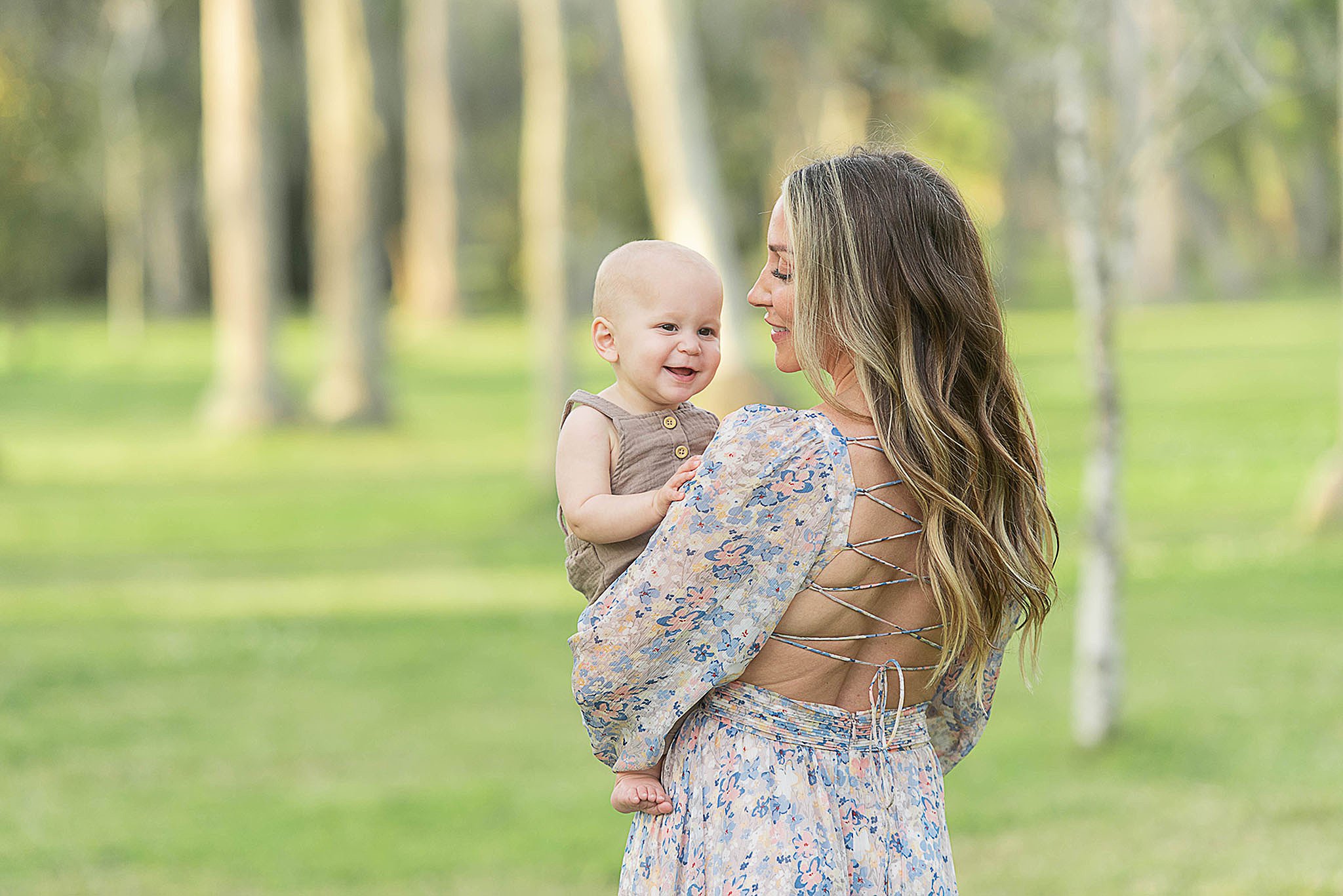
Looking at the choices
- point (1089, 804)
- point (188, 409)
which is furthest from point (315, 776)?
point (188, 409)

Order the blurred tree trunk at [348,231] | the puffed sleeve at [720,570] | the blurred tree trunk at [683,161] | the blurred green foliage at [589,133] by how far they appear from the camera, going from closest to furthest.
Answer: the puffed sleeve at [720,570] < the blurred tree trunk at [683,161] < the blurred green foliage at [589,133] < the blurred tree trunk at [348,231]

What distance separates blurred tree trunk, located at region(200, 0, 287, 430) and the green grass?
1849 mm

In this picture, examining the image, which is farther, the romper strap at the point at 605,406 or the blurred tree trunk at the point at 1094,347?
the blurred tree trunk at the point at 1094,347

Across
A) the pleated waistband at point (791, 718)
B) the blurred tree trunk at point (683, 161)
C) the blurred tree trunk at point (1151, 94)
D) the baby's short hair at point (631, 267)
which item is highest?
the blurred tree trunk at point (683, 161)

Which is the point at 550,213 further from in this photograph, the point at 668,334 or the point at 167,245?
the point at 167,245

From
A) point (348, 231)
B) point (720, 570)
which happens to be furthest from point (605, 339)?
point (348, 231)

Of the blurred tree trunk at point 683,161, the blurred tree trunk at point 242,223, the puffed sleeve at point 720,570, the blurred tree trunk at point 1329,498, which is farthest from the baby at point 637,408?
the blurred tree trunk at point 242,223

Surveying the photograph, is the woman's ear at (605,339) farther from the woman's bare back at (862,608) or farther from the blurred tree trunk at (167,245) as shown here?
the blurred tree trunk at (167,245)

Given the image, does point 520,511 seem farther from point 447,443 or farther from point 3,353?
point 3,353

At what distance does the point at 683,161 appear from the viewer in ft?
51.1

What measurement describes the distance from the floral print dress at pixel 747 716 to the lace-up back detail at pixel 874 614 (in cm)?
2

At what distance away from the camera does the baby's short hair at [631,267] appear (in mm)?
2477

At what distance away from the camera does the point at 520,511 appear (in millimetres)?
14961

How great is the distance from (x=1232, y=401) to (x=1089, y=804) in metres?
15.0
